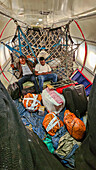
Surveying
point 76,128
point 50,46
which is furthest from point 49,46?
point 76,128

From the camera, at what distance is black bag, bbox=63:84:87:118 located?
2059 mm

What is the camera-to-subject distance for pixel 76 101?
6.77ft

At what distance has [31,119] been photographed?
216 centimetres

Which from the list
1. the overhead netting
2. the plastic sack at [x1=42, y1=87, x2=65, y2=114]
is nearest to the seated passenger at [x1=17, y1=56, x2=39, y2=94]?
the overhead netting

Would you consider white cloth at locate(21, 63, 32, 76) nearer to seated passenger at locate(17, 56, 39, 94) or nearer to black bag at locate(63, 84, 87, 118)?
seated passenger at locate(17, 56, 39, 94)

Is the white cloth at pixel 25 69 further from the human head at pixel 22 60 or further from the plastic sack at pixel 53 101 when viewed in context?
the plastic sack at pixel 53 101

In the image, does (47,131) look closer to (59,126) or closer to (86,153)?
(59,126)

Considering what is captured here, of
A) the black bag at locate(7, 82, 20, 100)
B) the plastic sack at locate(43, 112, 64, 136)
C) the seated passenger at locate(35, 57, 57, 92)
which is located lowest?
the plastic sack at locate(43, 112, 64, 136)

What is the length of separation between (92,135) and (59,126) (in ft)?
2.92

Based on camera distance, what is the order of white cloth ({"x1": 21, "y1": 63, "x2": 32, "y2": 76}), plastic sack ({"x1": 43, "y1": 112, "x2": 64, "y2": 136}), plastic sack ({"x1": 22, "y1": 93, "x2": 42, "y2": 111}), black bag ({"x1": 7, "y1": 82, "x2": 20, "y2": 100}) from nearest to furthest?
plastic sack ({"x1": 43, "y1": 112, "x2": 64, "y2": 136})
plastic sack ({"x1": 22, "y1": 93, "x2": 42, "y2": 111})
black bag ({"x1": 7, "y1": 82, "x2": 20, "y2": 100})
white cloth ({"x1": 21, "y1": 63, "x2": 32, "y2": 76})

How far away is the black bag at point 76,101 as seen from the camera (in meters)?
2.06

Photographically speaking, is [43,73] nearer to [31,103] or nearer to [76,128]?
[31,103]

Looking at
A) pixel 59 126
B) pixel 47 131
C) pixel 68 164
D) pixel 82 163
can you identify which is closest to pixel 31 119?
pixel 47 131

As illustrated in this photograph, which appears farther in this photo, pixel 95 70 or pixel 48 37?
pixel 48 37
